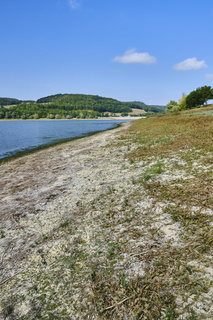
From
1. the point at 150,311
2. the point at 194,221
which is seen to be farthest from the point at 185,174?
the point at 150,311

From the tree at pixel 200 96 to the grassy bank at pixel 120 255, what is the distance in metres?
113

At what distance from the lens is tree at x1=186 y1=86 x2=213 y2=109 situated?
102625mm

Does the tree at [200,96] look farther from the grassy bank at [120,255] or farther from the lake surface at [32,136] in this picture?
the grassy bank at [120,255]

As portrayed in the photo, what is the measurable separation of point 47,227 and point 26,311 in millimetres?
3053

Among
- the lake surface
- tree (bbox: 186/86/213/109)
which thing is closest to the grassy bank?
the lake surface

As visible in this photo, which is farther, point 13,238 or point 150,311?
point 13,238

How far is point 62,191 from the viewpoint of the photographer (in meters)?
9.72

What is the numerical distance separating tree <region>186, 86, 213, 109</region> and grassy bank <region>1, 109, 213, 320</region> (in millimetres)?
112530

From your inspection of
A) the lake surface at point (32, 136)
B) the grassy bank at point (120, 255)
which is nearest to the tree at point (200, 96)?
the lake surface at point (32, 136)

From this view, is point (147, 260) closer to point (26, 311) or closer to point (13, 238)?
point (26, 311)

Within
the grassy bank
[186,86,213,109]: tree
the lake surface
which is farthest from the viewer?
[186,86,213,109]: tree

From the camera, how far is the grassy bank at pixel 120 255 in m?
3.31

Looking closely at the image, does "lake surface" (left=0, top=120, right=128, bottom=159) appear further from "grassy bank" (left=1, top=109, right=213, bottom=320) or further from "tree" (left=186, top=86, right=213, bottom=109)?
"tree" (left=186, top=86, right=213, bottom=109)

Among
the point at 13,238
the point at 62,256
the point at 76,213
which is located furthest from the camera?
the point at 76,213
